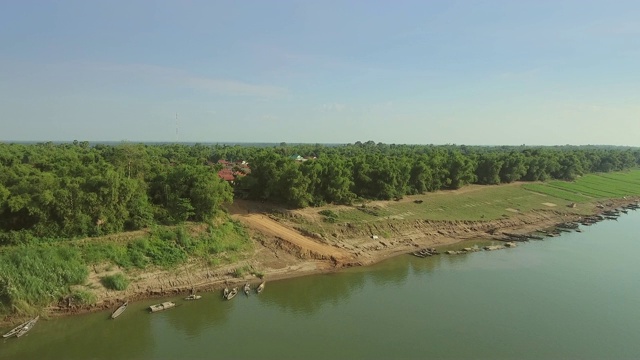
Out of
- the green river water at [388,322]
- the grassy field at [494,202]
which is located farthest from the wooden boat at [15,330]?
the grassy field at [494,202]

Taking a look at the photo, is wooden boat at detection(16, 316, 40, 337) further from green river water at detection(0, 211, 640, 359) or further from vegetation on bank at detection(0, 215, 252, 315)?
vegetation on bank at detection(0, 215, 252, 315)

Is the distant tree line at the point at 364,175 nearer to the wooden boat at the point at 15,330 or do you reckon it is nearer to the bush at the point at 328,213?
the bush at the point at 328,213

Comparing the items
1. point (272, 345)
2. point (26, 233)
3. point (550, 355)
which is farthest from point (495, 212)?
point (26, 233)

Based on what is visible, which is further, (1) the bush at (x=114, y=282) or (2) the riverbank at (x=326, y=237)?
(2) the riverbank at (x=326, y=237)

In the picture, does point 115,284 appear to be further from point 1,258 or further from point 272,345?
point 272,345

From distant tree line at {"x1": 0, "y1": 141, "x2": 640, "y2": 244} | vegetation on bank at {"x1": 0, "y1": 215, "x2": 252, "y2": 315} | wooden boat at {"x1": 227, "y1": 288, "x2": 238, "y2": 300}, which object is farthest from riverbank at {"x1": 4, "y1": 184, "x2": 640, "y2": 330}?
distant tree line at {"x1": 0, "y1": 141, "x2": 640, "y2": 244}

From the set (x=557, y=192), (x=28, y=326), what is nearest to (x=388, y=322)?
(x=28, y=326)

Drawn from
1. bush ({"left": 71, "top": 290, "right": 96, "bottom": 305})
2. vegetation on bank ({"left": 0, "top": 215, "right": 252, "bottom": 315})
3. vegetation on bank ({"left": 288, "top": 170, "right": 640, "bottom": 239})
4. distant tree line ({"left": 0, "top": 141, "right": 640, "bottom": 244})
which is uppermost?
distant tree line ({"left": 0, "top": 141, "right": 640, "bottom": 244})
